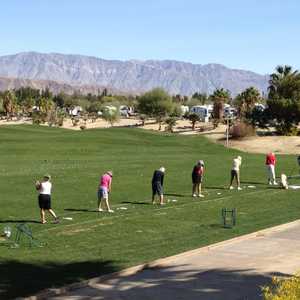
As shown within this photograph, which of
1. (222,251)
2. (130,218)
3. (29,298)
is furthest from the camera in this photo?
(130,218)

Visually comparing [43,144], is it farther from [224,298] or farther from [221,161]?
[224,298]

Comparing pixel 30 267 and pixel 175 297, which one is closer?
pixel 175 297

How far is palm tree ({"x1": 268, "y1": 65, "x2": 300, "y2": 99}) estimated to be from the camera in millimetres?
77250

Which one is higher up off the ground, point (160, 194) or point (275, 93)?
point (275, 93)

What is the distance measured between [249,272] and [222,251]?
2274 millimetres

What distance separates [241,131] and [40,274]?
55.4m

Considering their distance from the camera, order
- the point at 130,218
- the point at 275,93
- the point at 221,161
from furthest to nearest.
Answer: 1. the point at 275,93
2. the point at 221,161
3. the point at 130,218

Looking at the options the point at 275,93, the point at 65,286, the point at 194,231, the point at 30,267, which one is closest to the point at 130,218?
the point at 194,231

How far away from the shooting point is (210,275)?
14.8 m

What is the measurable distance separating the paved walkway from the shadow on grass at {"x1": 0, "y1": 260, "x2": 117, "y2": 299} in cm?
52

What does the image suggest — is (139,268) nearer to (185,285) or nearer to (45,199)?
(185,285)

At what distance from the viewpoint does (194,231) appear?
19875mm

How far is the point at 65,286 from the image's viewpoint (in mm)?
13289

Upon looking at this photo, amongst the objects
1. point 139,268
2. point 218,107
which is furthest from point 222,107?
point 139,268
